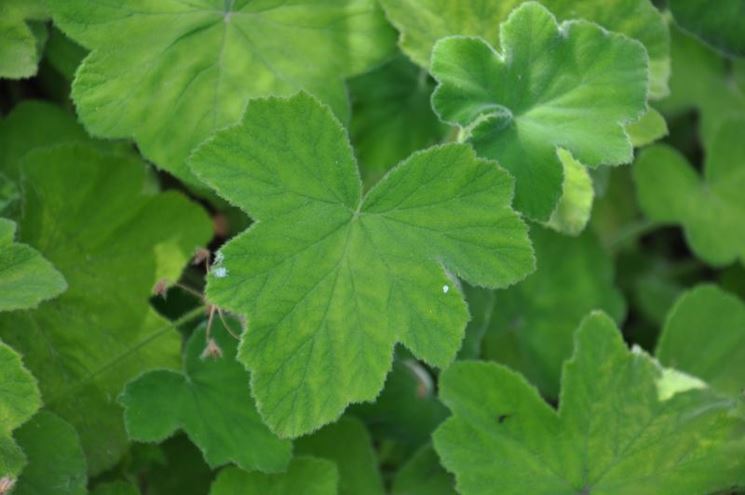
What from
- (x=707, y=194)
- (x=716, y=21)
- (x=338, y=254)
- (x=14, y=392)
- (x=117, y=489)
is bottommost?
(x=117, y=489)

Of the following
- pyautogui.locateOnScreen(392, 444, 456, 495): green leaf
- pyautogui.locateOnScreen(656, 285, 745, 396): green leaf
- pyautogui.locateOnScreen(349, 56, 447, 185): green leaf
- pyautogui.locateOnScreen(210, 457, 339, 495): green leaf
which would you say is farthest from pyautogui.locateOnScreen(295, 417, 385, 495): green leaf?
pyautogui.locateOnScreen(656, 285, 745, 396): green leaf

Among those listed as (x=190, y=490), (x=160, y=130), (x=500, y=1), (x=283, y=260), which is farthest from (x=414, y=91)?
(x=190, y=490)

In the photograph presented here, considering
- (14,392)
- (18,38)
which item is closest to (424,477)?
(14,392)

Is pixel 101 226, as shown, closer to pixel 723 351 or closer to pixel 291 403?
pixel 291 403

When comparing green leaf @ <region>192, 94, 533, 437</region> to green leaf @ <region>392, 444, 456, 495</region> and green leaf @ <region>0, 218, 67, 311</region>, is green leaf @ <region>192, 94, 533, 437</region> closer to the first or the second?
green leaf @ <region>0, 218, 67, 311</region>

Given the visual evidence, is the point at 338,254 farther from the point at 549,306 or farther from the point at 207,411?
the point at 549,306

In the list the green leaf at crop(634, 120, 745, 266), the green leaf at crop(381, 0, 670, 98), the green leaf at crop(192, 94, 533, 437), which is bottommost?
the green leaf at crop(634, 120, 745, 266)
